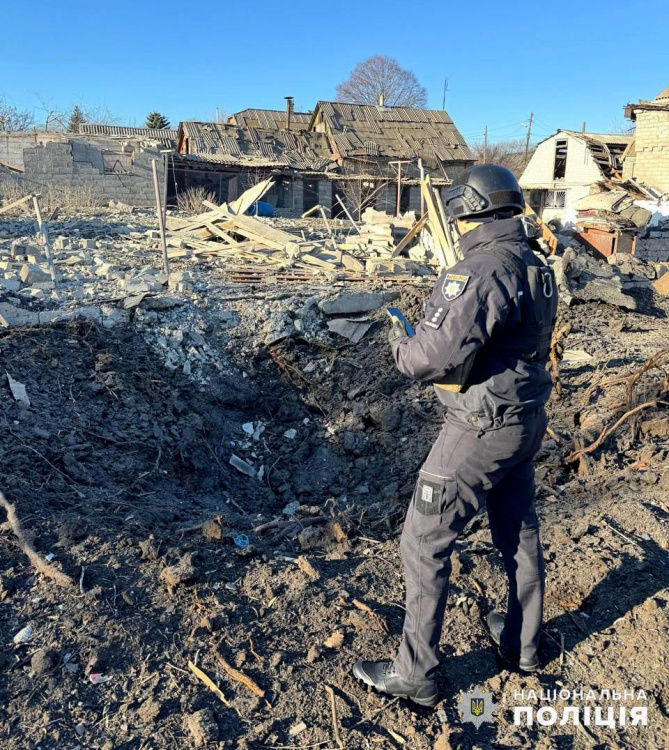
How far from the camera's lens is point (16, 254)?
29.7ft

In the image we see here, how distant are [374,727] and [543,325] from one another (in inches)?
63.6

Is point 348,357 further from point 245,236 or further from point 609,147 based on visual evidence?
point 609,147

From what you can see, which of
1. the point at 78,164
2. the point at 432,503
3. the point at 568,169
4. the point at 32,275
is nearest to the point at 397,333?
the point at 432,503

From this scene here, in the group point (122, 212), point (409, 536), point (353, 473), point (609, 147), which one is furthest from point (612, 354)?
point (609, 147)

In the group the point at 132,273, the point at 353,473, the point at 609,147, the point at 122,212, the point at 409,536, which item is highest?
the point at 609,147

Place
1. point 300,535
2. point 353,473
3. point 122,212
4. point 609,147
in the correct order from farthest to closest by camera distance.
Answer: point 609,147 → point 122,212 → point 353,473 → point 300,535

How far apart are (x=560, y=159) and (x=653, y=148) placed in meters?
4.87

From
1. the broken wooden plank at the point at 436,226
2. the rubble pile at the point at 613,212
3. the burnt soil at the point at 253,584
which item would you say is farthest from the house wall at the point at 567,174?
the burnt soil at the point at 253,584

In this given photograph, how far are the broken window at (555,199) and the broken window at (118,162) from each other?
17.9m

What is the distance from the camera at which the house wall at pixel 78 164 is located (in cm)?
1762

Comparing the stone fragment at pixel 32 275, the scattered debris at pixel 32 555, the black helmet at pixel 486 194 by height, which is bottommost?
the scattered debris at pixel 32 555

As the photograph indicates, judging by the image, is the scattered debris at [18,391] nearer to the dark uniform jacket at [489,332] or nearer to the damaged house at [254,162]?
the dark uniform jacket at [489,332]

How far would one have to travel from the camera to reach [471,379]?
2248 mm

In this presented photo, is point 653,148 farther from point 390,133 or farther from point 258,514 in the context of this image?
point 258,514
